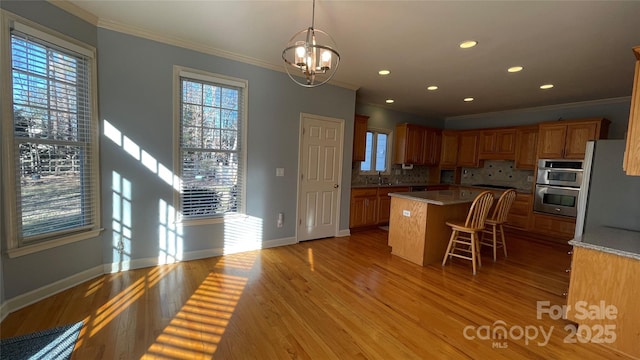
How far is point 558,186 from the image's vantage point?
4.74 meters

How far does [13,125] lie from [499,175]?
7.72 metres

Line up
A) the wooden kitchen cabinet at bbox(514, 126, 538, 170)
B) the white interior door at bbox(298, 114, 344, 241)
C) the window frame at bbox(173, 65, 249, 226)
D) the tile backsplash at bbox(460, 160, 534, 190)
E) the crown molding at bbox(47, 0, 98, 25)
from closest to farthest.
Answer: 1. the crown molding at bbox(47, 0, 98, 25)
2. the window frame at bbox(173, 65, 249, 226)
3. the white interior door at bbox(298, 114, 344, 241)
4. the wooden kitchen cabinet at bbox(514, 126, 538, 170)
5. the tile backsplash at bbox(460, 160, 534, 190)

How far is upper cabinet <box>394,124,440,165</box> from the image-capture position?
6.05m

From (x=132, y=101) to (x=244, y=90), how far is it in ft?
4.14

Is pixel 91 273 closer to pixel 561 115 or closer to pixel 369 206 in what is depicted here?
pixel 369 206

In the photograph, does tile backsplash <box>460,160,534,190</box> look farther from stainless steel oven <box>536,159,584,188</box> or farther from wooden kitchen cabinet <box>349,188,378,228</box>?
wooden kitchen cabinet <box>349,188,378,228</box>

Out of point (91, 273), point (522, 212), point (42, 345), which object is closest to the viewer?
point (42, 345)

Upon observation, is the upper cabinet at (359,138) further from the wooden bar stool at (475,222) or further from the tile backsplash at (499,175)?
the tile backsplash at (499,175)

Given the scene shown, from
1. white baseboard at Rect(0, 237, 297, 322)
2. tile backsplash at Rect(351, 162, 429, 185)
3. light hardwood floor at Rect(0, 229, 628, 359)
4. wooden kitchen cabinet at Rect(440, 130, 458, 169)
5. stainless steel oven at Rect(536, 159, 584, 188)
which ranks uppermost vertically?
wooden kitchen cabinet at Rect(440, 130, 458, 169)

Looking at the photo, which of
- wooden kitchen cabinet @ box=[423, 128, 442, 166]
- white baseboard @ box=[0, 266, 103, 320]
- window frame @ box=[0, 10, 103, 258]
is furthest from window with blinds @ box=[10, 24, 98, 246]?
wooden kitchen cabinet @ box=[423, 128, 442, 166]

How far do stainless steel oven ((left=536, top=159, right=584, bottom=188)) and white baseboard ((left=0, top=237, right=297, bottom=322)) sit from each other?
4.95 metres

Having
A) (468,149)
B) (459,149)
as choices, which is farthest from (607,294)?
(459,149)

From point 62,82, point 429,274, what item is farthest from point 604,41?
point 62,82

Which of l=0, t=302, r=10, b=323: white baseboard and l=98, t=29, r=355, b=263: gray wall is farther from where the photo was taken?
l=98, t=29, r=355, b=263: gray wall
